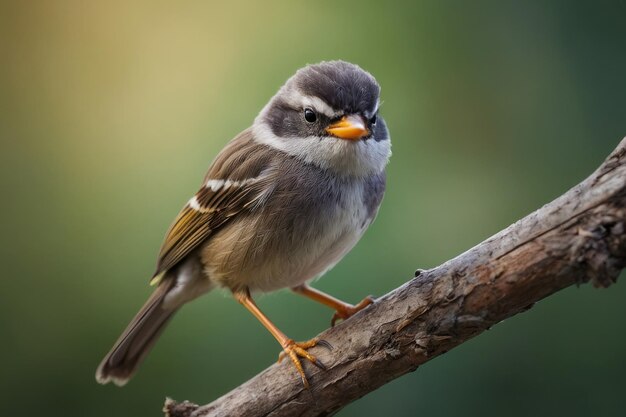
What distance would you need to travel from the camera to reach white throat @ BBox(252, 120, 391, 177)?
364cm

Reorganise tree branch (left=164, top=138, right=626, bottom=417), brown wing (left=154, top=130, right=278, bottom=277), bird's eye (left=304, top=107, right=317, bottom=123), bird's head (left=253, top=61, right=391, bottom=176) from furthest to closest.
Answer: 1. brown wing (left=154, top=130, right=278, bottom=277)
2. bird's eye (left=304, top=107, right=317, bottom=123)
3. bird's head (left=253, top=61, right=391, bottom=176)
4. tree branch (left=164, top=138, right=626, bottom=417)

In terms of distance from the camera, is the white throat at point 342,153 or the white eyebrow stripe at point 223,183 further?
the white eyebrow stripe at point 223,183

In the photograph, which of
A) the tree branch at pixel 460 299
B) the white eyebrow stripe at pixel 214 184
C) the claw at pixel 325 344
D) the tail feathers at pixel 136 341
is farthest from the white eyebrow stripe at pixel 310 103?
the tail feathers at pixel 136 341

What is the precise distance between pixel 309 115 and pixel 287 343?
117 centimetres

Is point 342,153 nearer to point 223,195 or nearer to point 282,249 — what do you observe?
point 282,249

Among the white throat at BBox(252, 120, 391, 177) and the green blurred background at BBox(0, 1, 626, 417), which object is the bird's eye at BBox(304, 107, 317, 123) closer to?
the white throat at BBox(252, 120, 391, 177)

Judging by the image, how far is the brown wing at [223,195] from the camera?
12.6 ft

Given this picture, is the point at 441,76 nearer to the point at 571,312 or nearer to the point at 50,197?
the point at 571,312

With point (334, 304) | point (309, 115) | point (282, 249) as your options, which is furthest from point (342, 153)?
point (334, 304)

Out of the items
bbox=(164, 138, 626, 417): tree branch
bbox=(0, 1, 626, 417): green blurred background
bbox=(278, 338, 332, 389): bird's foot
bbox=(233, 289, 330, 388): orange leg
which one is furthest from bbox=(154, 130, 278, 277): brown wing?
bbox=(164, 138, 626, 417): tree branch

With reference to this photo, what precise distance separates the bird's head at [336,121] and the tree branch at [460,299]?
827mm

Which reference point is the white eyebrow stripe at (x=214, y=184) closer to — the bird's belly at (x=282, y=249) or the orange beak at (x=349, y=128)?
the bird's belly at (x=282, y=249)

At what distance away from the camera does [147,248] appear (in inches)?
176

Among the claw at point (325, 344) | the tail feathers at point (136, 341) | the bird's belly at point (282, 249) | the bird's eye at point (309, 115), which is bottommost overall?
the tail feathers at point (136, 341)
